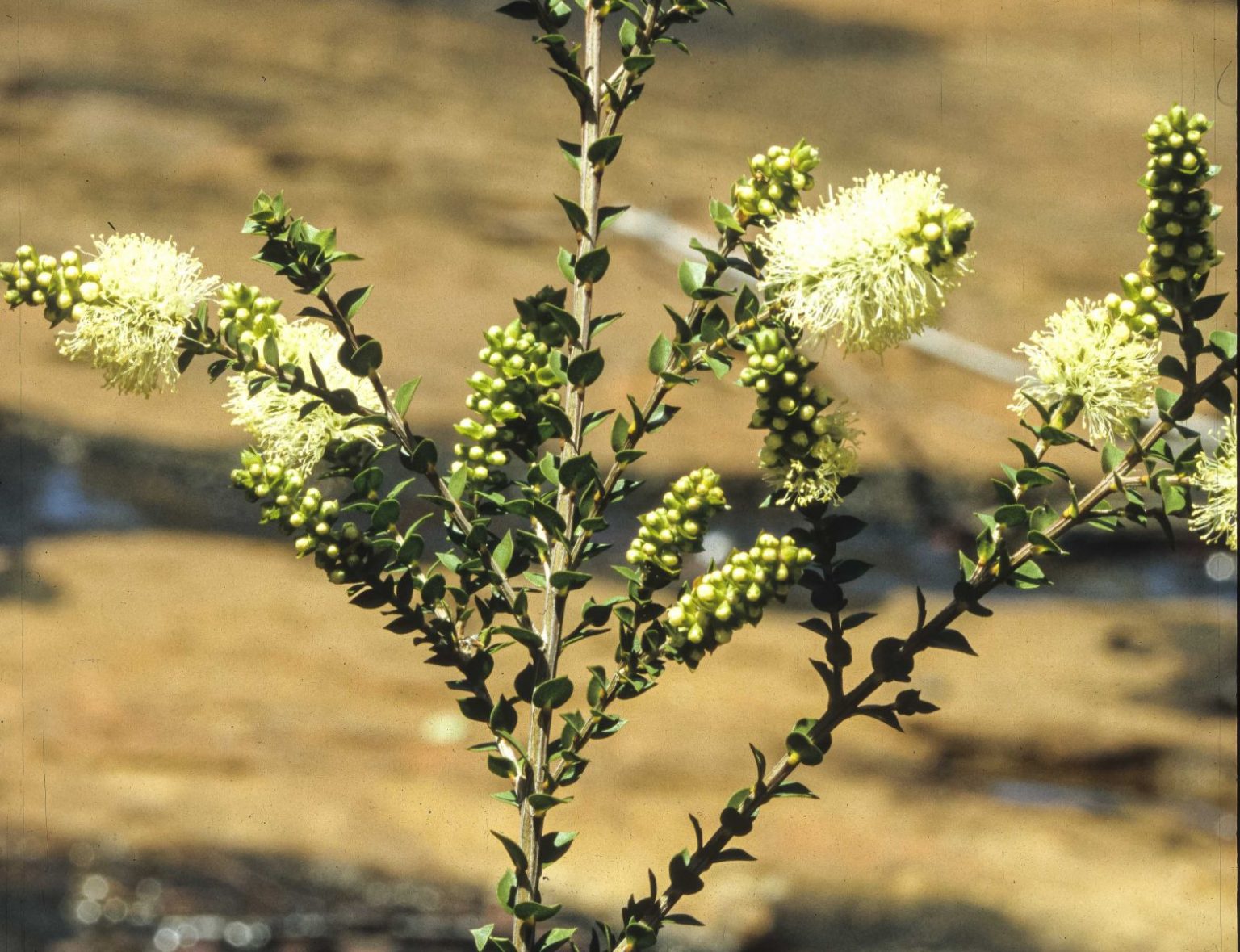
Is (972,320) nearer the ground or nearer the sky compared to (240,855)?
nearer the sky

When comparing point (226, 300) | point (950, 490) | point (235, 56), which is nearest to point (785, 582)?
point (226, 300)

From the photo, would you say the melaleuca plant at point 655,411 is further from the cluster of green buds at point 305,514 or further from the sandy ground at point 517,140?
the sandy ground at point 517,140

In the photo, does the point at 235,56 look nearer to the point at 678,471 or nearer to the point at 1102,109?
the point at 678,471

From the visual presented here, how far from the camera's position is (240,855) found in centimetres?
172

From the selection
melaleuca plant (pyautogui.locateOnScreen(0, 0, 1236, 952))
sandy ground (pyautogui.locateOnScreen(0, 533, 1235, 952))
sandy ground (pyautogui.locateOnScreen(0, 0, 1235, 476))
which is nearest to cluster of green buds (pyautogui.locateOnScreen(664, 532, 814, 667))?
melaleuca plant (pyautogui.locateOnScreen(0, 0, 1236, 952))

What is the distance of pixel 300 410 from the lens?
0.47 m

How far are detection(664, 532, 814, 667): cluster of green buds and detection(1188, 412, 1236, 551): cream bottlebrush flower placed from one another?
145 mm

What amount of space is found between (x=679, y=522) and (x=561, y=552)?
6 centimetres

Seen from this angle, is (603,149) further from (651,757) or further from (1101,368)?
(651,757)

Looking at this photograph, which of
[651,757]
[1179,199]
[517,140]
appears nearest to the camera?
[1179,199]

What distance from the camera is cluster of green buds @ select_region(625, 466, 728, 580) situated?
42 cm

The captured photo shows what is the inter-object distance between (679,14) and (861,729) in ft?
5.52

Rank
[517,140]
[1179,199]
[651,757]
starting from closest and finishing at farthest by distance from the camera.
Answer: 1. [1179,199]
2. [651,757]
3. [517,140]

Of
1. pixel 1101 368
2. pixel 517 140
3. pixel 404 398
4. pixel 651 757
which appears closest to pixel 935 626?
pixel 1101 368
